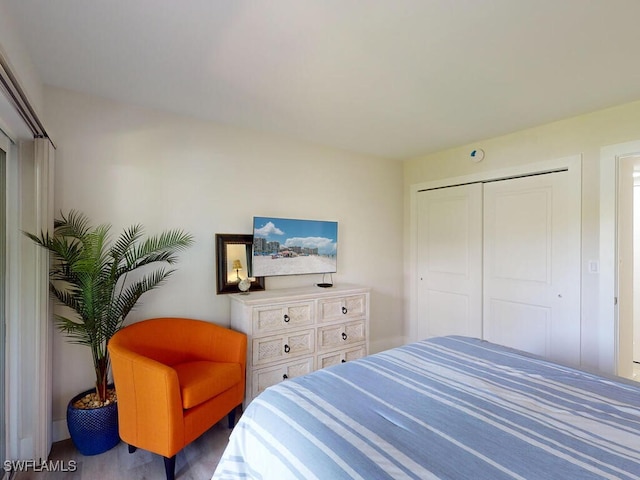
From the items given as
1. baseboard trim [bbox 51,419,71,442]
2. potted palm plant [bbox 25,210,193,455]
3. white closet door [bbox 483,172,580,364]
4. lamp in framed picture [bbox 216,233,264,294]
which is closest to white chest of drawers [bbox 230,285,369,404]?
lamp in framed picture [bbox 216,233,264,294]

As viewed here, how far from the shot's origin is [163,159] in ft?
8.36

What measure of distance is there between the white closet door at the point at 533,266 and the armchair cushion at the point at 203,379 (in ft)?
8.45

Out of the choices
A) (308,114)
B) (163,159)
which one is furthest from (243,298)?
(308,114)

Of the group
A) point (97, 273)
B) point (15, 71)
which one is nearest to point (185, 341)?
point (97, 273)

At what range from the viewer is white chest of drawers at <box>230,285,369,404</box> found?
2506 mm

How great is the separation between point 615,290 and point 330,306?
223 centimetres

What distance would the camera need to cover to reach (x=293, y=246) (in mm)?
3113

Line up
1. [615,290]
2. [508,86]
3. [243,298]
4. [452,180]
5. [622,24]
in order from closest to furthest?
1. [622,24]
2. [508,86]
3. [615,290]
4. [243,298]
5. [452,180]

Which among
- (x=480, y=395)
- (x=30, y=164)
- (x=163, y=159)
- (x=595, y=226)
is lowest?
(x=480, y=395)

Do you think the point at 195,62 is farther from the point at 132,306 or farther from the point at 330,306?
the point at 330,306

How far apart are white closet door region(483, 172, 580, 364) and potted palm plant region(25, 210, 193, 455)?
302cm

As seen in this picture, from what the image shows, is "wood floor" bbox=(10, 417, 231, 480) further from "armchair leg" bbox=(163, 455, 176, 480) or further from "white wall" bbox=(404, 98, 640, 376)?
"white wall" bbox=(404, 98, 640, 376)

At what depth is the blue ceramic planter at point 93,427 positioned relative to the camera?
6.41 feet

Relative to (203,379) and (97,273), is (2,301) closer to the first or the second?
(97,273)
